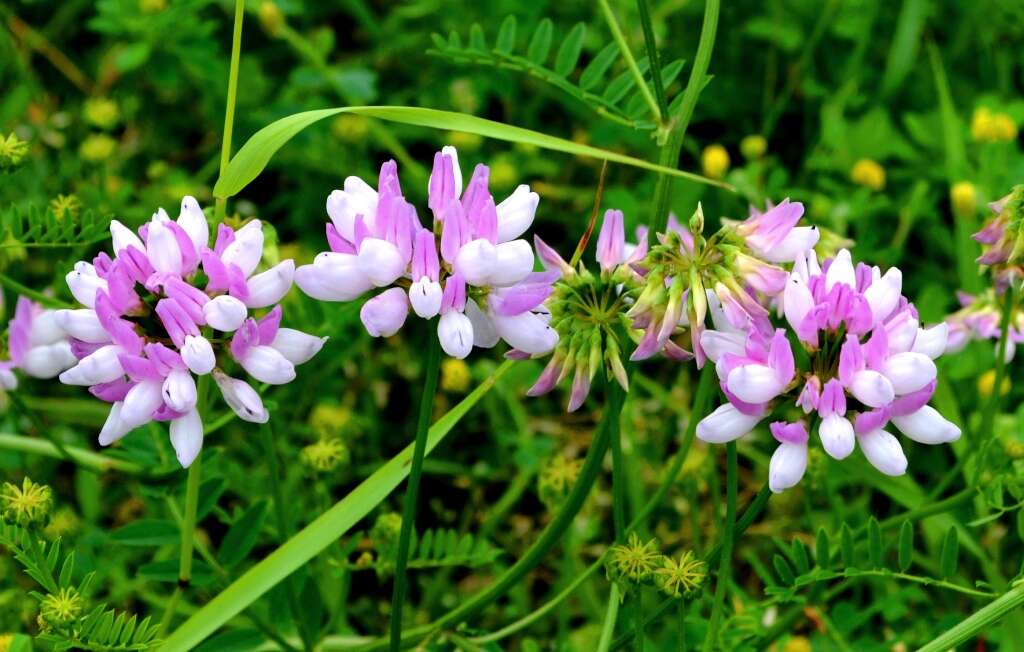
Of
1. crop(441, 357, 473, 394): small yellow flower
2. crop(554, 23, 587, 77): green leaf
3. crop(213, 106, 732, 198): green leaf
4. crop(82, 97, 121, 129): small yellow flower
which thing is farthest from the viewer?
crop(82, 97, 121, 129): small yellow flower

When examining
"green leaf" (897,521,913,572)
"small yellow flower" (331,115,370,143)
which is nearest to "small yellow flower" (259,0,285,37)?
"small yellow flower" (331,115,370,143)

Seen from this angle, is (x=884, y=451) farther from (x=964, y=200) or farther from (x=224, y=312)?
(x=964, y=200)

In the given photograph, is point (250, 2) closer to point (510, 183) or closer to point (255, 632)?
point (510, 183)

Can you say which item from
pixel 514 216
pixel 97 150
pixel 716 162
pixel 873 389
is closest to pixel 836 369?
pixel 873 389

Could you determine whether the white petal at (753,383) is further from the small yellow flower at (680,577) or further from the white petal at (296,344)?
the white petal at (296,344)

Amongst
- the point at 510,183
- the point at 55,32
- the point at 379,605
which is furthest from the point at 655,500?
the point at 55,32

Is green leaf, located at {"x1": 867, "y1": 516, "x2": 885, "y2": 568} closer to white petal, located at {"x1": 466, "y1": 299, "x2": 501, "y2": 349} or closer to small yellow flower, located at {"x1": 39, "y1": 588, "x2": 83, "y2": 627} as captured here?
white petal, located at {"x1": 466, "y1": 299, "x2": 501, "y2": 349}
